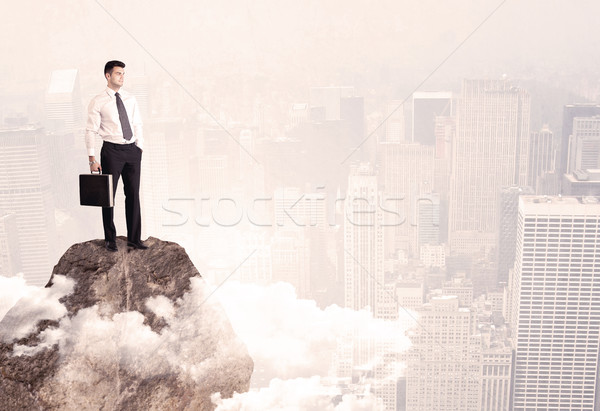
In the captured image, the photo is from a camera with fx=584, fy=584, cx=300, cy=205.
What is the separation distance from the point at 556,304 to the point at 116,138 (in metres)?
29.2

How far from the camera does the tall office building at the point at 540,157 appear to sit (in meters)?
26.9

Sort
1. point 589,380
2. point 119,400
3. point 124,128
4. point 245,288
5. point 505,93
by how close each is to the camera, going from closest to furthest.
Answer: point 119,400 < point 124,128 < point 245,288 < point 589,380 < point 505,93

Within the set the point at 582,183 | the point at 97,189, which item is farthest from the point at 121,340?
the point at 582,183

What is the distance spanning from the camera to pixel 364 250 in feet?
91.5

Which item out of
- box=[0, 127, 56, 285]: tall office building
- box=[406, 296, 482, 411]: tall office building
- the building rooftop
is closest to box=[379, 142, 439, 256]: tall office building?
box=[406, 296, 482, 411]: tall office building

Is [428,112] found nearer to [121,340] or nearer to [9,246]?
[9,246]

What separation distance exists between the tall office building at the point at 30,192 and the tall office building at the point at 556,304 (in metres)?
20.8

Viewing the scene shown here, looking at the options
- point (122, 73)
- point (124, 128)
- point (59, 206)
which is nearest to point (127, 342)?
point (124, 128)

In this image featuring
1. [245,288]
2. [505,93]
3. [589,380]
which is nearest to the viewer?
[245,288]

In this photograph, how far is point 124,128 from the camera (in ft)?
11.0

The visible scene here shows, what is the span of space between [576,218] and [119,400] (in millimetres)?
28868

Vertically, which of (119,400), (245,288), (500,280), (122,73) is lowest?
(500,280)

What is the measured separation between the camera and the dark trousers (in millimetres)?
3395

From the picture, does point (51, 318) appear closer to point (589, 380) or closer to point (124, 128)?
point (124, 128)
